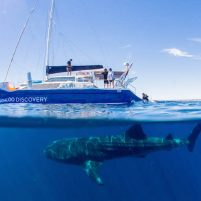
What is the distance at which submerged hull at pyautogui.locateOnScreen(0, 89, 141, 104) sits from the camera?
1911 centimetres

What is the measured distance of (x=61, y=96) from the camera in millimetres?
19375

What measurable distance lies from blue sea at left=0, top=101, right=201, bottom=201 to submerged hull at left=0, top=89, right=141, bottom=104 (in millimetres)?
488

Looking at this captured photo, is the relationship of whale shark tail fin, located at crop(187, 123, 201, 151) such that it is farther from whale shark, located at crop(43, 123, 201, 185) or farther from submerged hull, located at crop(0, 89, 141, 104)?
submerged hull, located at crop(0, 89, 141, 104)

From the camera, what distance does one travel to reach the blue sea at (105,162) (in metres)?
19.5

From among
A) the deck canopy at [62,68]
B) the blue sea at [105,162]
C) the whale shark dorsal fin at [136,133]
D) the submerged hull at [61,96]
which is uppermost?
the deck canopy at [62,68]

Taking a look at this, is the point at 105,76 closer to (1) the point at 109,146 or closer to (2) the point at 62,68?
(2) the point at 62,68

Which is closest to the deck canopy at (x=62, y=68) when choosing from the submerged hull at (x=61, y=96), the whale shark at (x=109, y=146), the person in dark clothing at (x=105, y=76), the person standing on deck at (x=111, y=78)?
the person in dark clothing at (x=105, y=76)

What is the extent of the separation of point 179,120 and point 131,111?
17.4 ft

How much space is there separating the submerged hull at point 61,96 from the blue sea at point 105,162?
1.60ft

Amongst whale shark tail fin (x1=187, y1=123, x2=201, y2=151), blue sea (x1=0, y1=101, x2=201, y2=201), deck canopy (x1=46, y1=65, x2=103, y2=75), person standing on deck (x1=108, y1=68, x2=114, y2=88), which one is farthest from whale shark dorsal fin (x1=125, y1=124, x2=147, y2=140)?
deck canopy (x1=46, y1=65, x2=103, y2=75)

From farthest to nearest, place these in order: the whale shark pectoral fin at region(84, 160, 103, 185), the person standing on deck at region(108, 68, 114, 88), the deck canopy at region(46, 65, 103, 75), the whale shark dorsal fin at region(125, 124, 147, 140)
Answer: the deck canopy at region(46, 65, 103, 75) < the person standing on deck at region(108, 68, 114, 88) < the whale shark dorsal fin at region(125, 124, 147, 140) < the whale shark pectoral fin at region(84, 160, 103, 185)

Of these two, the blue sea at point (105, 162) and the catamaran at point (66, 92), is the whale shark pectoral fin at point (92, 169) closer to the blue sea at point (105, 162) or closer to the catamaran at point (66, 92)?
the blue sea at point (105, 162)

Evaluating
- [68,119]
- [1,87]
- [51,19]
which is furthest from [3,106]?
[51,19]

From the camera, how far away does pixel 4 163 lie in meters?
44.5
